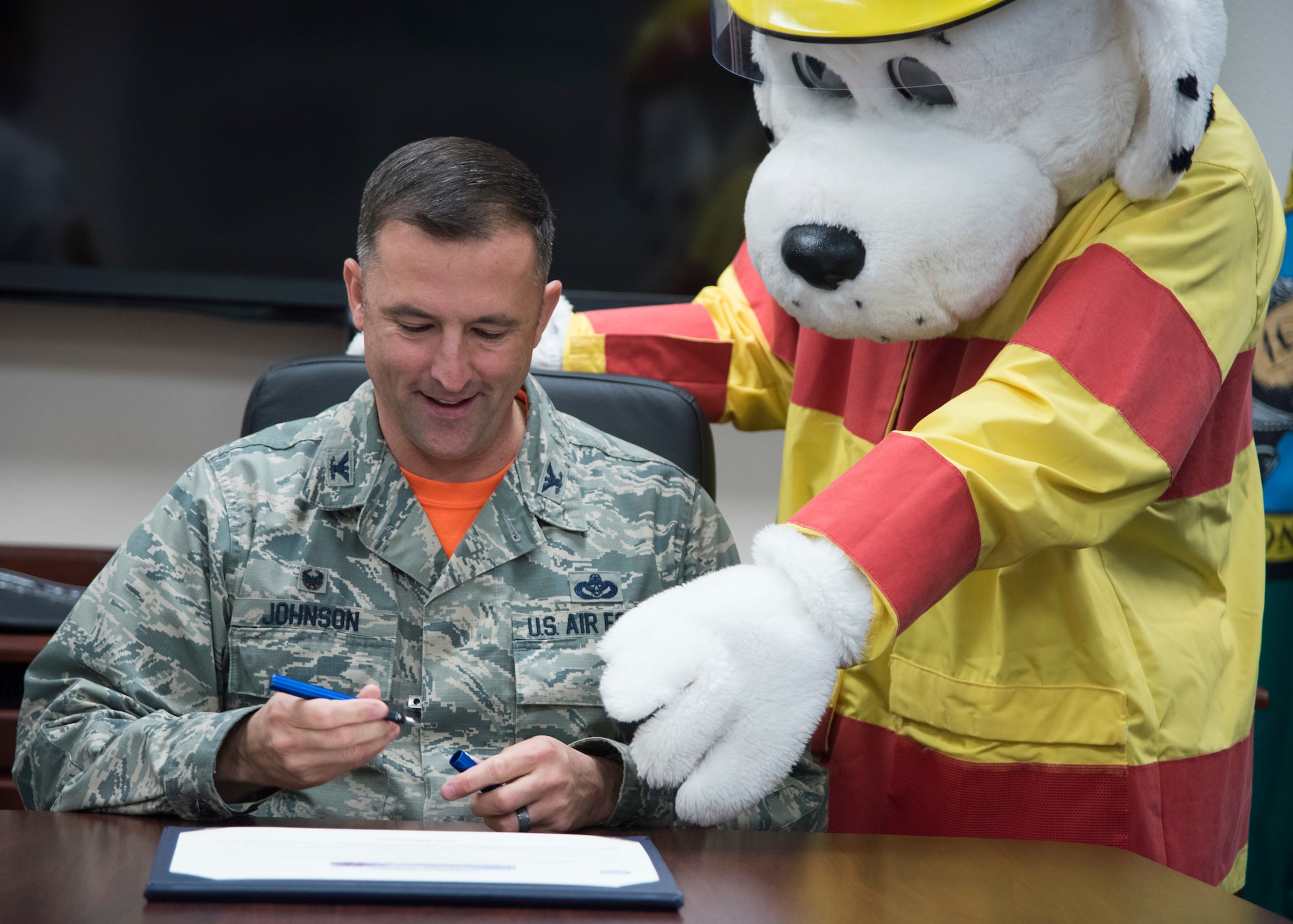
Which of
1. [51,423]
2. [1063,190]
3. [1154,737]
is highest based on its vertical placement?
[1063,190]

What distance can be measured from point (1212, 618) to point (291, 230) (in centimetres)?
164

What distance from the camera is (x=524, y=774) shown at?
3.37 feet

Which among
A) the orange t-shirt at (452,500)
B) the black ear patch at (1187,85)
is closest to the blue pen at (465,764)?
the orange t-shirt at (452,500)

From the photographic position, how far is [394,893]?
783 millimetres

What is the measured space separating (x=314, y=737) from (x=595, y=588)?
0.43 meters

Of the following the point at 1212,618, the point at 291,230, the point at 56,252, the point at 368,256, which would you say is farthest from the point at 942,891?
the point at 56,252

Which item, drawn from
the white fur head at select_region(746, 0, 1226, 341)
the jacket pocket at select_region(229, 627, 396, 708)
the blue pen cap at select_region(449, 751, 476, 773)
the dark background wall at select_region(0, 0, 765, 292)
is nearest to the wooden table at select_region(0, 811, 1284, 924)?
the blue pen cap at select_region(449, 751, 476, 773)

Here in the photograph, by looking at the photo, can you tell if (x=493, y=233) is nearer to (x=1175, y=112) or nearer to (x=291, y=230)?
(x=1175, y=112)

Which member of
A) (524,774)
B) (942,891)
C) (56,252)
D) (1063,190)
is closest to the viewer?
(942,891)

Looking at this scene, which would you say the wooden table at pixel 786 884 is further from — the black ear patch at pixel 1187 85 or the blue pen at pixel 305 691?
the black ear patch at pixel 1187 85

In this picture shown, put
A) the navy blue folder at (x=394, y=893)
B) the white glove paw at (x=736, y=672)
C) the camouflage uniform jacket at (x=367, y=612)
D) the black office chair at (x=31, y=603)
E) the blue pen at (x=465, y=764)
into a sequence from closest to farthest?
the navy blue folder at (x=394, y=893)
the white glove paw at (x=736, y=672)
the blue pen at (x=465, y=764)
the camouflage uniform jacket at (x=367, y=612)
the black office chair at (x=31, y=603)

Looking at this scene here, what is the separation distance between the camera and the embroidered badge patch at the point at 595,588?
1.31 metres

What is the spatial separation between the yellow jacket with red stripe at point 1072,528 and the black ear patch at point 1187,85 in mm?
110

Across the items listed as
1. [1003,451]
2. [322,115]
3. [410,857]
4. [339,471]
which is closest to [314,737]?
[410,857]
